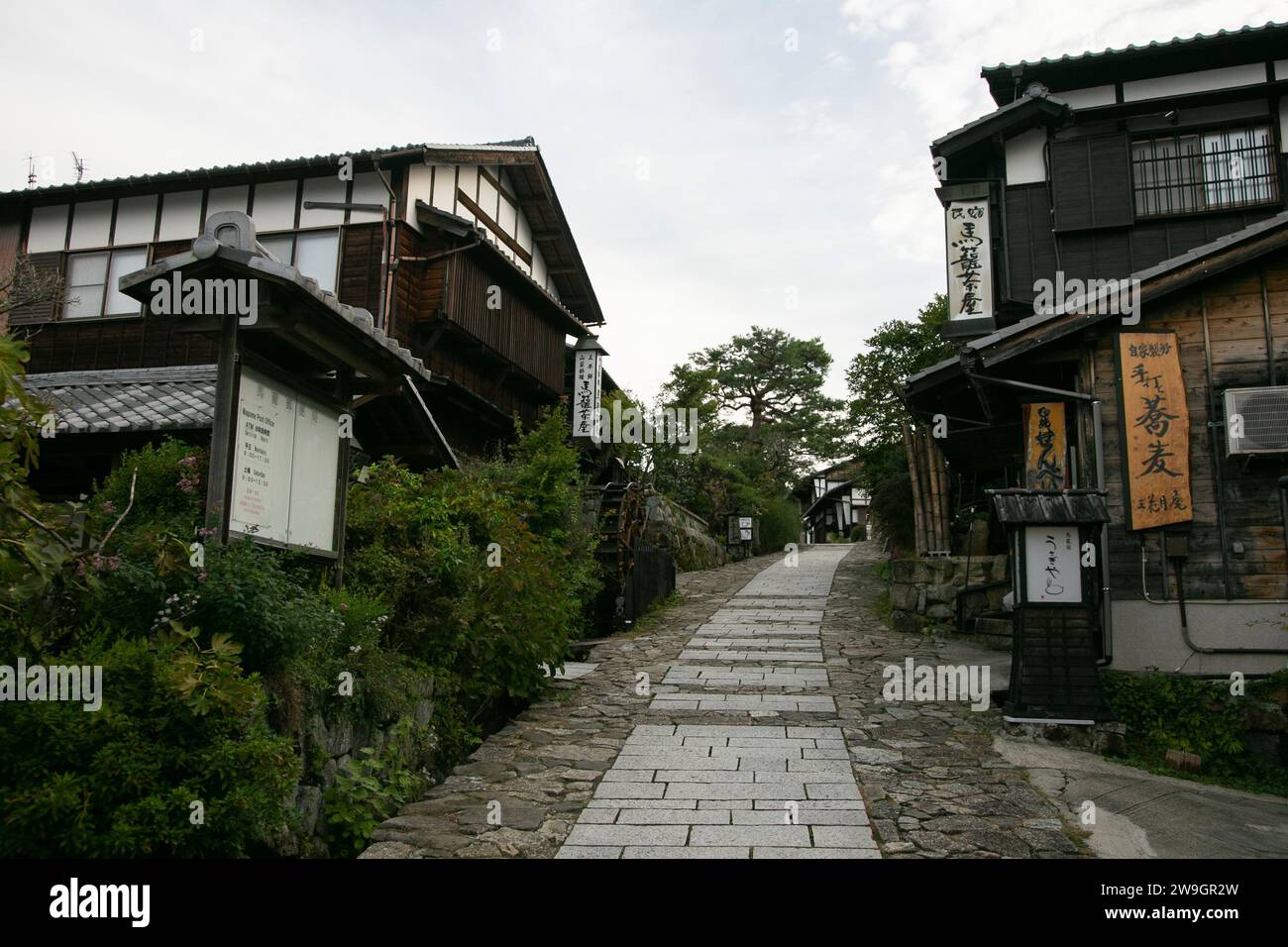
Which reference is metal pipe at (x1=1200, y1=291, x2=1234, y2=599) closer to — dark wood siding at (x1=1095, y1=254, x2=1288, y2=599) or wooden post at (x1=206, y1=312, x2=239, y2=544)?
dark wood siding at (x1=1095, y1=254, x2=1288, y2=599)

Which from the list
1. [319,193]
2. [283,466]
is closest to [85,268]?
[319,193]

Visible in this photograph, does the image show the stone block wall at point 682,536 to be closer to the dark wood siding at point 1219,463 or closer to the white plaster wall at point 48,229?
the dark wood siding at point 1219,463

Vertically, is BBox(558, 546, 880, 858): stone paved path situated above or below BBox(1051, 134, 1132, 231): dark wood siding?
below

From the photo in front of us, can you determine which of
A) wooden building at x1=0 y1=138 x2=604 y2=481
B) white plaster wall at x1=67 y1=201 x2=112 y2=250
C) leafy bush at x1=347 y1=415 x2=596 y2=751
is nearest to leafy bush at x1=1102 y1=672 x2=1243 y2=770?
leafy bush at x1=347 y1=415 x2=596 y2=751

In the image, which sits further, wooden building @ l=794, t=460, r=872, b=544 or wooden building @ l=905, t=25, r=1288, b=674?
wooden building @ l=794, t=460, r=872, b=544

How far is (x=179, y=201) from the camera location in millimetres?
18953

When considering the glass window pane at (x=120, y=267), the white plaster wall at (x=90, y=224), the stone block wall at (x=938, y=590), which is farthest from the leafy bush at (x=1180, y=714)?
the white plaster wall at (x=90, y=224)

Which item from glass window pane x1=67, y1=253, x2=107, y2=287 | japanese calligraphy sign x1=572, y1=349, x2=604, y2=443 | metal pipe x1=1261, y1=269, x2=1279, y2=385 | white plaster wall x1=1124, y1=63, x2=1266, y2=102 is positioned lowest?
metal pipe x1=1261, y1=269, x2=1279, y2=385

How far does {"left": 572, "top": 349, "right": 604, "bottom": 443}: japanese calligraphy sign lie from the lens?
23891 mm

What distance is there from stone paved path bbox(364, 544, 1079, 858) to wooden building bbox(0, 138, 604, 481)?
8.27 m

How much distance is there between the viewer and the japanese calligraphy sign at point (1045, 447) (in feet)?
40.3

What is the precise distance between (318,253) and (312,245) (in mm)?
210

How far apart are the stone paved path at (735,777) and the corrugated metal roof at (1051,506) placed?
2.31 meters
